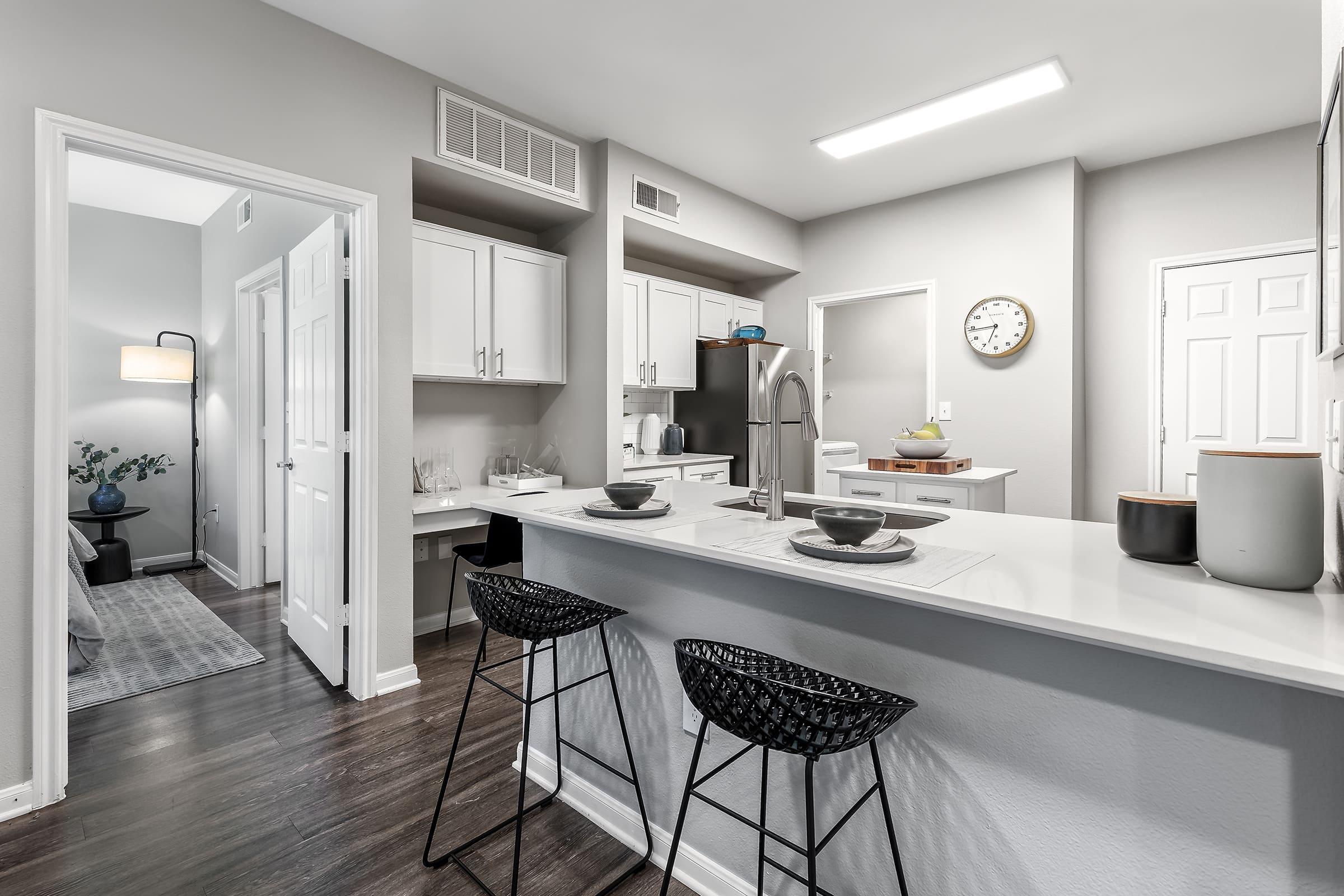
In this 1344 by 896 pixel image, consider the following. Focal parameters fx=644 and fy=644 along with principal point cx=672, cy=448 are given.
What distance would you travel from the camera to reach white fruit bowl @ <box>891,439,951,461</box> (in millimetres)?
3324

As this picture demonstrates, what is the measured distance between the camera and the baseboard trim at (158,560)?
188 inches

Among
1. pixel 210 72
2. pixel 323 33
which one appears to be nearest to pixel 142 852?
pixel 210 72

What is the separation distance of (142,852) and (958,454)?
4.28 metres

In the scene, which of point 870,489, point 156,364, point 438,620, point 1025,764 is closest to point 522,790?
point 1025,764

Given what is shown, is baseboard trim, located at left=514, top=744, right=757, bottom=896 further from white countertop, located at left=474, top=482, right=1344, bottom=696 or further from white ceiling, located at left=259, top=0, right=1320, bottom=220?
white ceiling, located at left=259, top=0, right=1320, bottom=220

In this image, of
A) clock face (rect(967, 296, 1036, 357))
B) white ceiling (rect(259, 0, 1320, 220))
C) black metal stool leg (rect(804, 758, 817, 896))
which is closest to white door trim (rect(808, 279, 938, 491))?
clock face (rect(967, 296, 1036, 357))

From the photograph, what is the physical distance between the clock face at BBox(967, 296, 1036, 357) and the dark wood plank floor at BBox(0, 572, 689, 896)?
3.38 metres

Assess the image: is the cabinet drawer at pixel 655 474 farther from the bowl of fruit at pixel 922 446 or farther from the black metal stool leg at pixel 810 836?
the black metal stool leg at pixel 810 836

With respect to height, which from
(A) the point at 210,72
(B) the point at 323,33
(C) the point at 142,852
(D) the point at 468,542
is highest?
(B) the point at 323,33

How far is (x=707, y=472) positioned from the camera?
174 inches

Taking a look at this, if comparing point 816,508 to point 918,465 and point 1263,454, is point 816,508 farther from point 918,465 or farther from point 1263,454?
point 918,465

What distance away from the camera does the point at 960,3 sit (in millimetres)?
2385

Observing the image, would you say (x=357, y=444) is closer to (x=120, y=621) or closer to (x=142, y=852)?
(x=142, y=852)

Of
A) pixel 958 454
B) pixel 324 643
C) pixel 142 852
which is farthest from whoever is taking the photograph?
pixel 958 454
